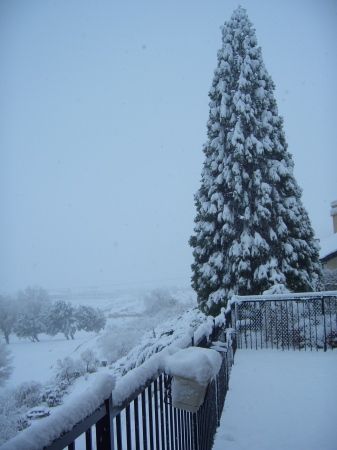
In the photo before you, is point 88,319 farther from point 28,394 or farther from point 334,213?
point 334,213

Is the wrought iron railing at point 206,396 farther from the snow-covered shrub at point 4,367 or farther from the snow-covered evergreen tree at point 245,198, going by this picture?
the snow-covered shrub at point 4,367

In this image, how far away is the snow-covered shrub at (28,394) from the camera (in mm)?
→ 28031

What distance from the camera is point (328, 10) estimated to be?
12.0 m

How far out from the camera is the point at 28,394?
1173 inches

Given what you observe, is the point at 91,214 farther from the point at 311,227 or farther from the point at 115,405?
the point at 115,405

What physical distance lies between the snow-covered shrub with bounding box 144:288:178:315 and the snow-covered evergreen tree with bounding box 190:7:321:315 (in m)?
37.0

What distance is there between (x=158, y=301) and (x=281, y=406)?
51382 mm

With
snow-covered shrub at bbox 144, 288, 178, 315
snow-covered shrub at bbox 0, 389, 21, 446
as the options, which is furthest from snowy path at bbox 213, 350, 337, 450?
snow-covered shrub at bbox 144, 288, 178, 315

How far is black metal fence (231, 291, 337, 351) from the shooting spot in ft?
26.1

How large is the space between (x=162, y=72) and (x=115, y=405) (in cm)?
21492

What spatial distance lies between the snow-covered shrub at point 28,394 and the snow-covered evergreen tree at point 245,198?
2140 cm

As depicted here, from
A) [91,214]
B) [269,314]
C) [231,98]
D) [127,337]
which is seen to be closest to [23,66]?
[91,214]

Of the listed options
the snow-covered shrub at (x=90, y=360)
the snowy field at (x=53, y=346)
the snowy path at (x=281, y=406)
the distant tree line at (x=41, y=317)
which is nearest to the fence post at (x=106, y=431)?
the snowy path at (x=281, y=406)

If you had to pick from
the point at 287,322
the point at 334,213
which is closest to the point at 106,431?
the point at 287,322
